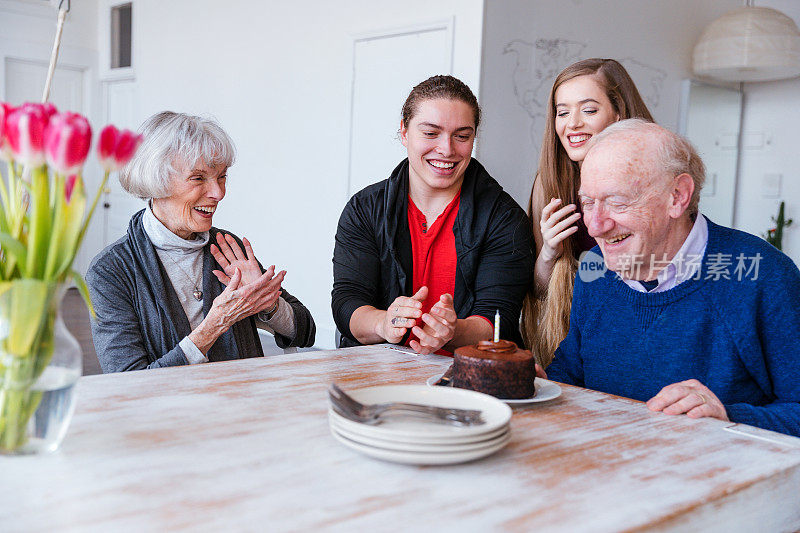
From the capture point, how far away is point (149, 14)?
7.54 meters

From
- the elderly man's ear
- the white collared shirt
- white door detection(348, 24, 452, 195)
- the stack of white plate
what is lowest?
the stack of white plate

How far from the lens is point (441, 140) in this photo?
2254 mm

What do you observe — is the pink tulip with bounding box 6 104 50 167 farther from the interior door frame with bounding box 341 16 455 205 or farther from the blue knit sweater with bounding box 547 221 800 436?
the interior door frame with bounding box 341 16 455 205

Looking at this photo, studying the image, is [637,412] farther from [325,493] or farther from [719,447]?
[325,493]

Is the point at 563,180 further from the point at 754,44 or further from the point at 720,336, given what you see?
the point at 754,44

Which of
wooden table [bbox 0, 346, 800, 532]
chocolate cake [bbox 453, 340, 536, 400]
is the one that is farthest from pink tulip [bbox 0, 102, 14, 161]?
chocolate cake [bbox 453, 340, 536, 400]

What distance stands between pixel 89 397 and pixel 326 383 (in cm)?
41

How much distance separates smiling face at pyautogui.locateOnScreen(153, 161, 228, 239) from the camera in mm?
2035

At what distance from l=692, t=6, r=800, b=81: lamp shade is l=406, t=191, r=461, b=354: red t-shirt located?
12.4ft

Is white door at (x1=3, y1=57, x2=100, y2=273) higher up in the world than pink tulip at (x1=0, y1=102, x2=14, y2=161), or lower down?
higher up

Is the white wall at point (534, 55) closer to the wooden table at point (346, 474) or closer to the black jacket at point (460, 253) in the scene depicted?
the black jacket at point (460, 253)

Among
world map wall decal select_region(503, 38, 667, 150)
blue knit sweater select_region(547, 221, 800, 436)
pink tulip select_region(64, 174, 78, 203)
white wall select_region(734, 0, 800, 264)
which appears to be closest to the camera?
pink tulip select_region(64, 174, 78, 203)

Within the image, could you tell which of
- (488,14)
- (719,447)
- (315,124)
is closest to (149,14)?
(315,124)

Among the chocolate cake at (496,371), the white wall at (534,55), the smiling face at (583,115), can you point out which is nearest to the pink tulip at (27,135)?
the chocolate cake at (496,371)
